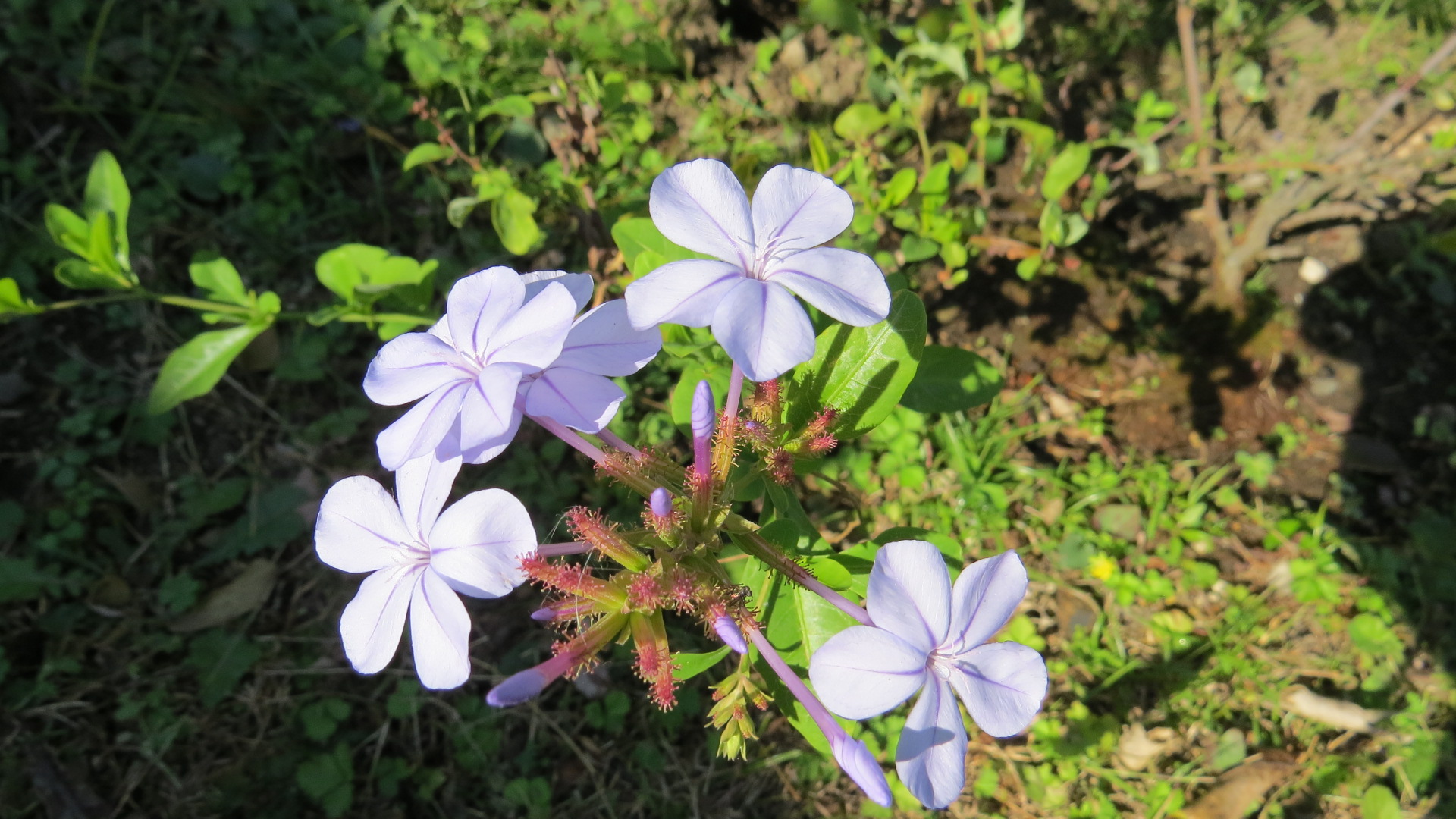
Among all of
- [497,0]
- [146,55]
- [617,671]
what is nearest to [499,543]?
[617,671]

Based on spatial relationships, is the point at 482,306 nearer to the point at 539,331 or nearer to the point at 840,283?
the point at 539,331

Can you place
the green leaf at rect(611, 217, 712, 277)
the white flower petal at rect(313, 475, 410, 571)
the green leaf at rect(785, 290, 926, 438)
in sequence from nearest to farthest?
the white flower petal at rect(313, 475, 410, 571) → the green leaf at rect(785, 290, 926, 438) → the green leaf at rect(611, 217, 712, 277)

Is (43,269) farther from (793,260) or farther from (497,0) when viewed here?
(793,260)

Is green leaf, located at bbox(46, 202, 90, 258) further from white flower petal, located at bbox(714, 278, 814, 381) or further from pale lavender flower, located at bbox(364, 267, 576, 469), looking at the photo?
white flower petal, located at bbox(714, 278, 814, 381)

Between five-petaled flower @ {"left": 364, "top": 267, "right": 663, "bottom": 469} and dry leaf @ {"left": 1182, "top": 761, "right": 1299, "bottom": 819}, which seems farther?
dry leaf @ {"left": 1182, "top": 761, "right": 1299, "bottom": 819}

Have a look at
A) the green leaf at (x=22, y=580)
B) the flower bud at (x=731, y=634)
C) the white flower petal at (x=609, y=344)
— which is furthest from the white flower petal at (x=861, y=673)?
the green leaf at (x=22, y=580)

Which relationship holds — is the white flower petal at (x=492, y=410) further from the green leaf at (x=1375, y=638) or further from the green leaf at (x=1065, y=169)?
the green leaf at (x=1375, y=638)

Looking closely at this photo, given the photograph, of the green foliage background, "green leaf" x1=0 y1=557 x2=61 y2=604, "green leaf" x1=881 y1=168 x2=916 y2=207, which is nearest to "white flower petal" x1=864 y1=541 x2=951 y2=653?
the green foliage background
